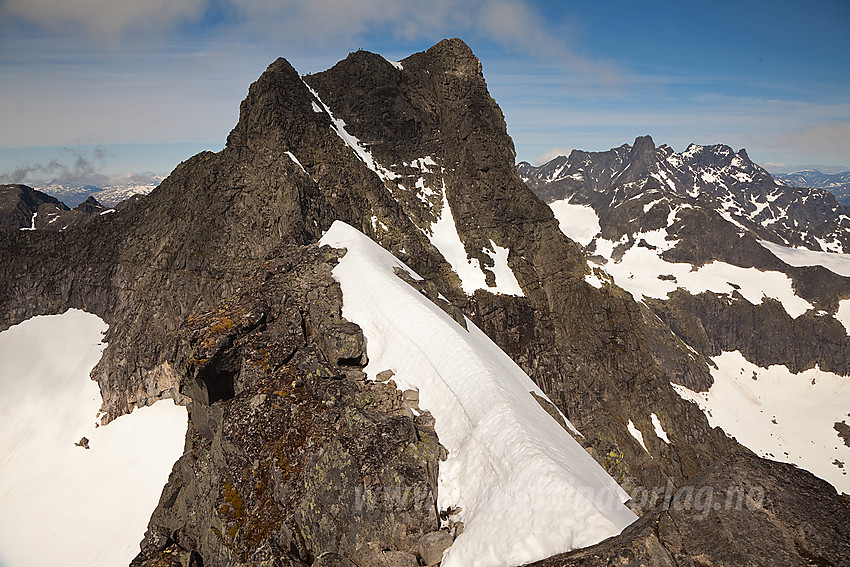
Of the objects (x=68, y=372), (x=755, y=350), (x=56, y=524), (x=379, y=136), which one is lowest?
(x=56, y=524)

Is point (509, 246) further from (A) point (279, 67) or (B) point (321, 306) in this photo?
(B) point (321, 306)

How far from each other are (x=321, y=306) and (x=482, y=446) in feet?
35.4

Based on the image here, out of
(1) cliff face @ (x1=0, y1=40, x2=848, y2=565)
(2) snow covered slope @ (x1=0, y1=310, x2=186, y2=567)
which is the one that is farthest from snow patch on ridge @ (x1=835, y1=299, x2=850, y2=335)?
(2) snow covered slope @ (x1=0, y1=310, x2=186, y2=567)

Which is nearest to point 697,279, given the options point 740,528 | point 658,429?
point 658,429

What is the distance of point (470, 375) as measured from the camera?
18609 millimetres

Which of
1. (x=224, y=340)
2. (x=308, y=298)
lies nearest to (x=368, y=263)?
(x=308, y=298)

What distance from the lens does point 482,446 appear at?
15.1m

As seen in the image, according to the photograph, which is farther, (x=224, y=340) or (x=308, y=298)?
(x=308, y=298)

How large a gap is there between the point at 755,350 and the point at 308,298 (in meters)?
167

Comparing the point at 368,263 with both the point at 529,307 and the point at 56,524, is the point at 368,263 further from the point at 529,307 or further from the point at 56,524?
the point at 56,524

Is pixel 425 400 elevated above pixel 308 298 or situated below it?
below

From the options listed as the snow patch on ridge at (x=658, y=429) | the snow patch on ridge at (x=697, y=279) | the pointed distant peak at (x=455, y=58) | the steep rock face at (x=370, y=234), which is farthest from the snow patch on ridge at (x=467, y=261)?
the snow patch on ridge at (x=697, y=279)

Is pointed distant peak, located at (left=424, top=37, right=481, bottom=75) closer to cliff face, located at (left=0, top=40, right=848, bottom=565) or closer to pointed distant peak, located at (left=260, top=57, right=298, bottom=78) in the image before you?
cliff face, located at (left=0, top=40, right=848, bottom=565)

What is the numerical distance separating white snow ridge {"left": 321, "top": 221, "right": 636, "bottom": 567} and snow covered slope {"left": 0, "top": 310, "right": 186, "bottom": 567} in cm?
3662
